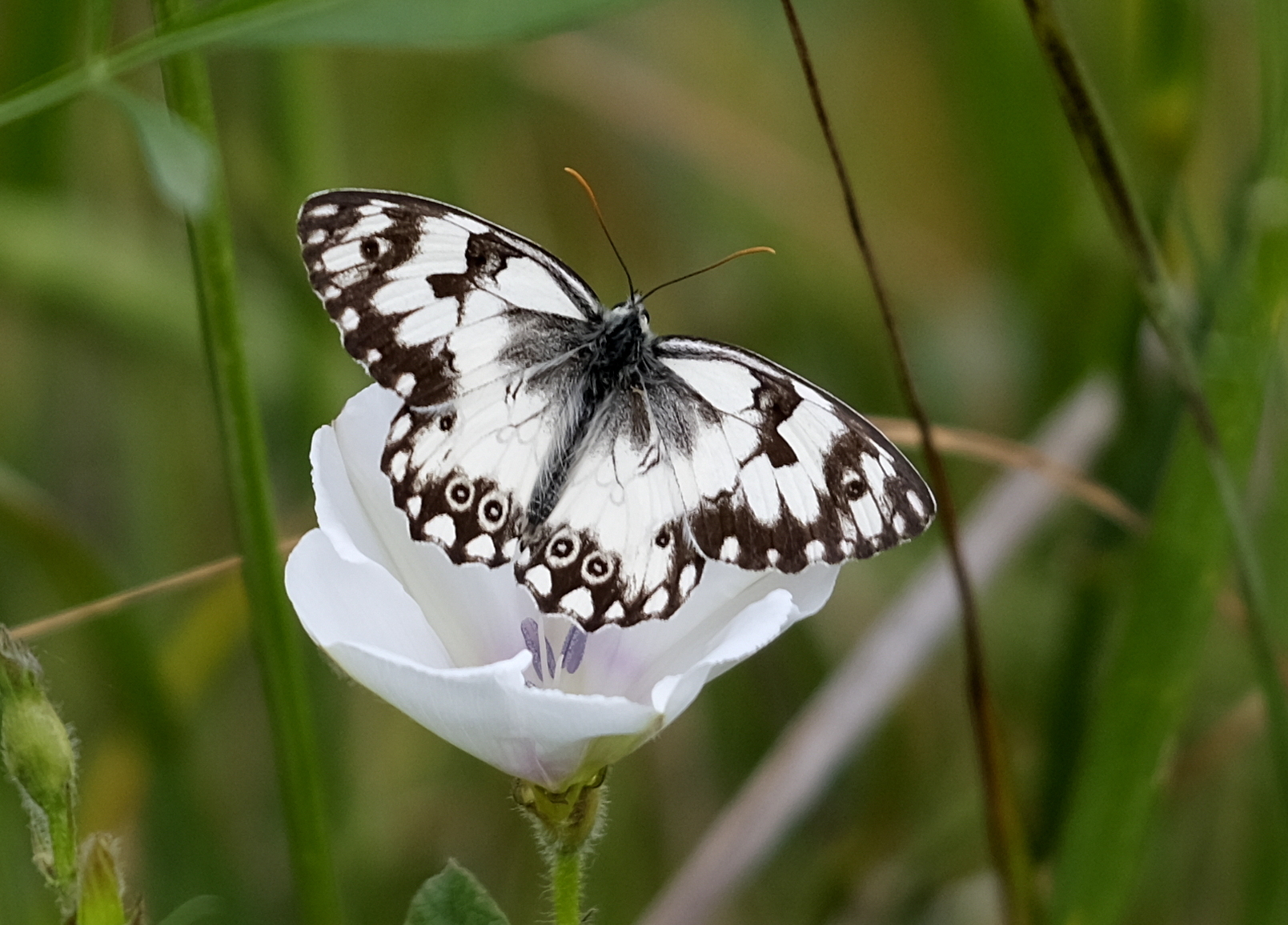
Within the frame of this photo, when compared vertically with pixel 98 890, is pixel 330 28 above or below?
above

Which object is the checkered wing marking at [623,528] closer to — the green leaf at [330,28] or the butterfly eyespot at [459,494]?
the butterfly eyespot at [459,494]

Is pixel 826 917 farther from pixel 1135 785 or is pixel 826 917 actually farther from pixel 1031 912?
pixel 1135 785

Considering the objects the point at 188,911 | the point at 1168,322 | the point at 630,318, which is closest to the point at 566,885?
the point at 188,911

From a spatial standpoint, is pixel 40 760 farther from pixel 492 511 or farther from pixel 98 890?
pixel 492 511

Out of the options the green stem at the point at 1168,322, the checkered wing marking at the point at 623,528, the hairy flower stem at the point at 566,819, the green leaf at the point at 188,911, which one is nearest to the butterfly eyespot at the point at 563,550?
the checkered wing marking at the point at 623,528

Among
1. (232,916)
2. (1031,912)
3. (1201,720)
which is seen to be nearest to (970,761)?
(1201,720)
